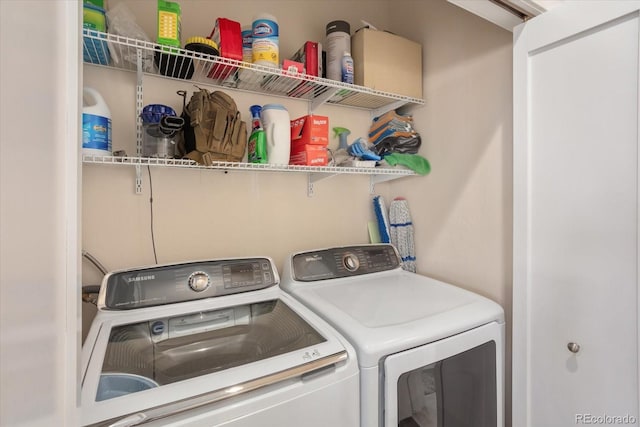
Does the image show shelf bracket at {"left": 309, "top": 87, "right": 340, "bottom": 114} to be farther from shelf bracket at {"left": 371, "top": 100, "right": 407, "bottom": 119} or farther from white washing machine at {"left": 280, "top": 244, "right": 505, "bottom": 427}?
white washing machine at {"left": 280, "top": 244, "right": 505, "bottom": 427}

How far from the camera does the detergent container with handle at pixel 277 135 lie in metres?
1.46

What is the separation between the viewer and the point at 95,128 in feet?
3.68

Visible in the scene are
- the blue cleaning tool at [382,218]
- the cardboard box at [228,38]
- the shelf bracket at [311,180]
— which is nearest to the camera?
the cardboard box at [228,38]

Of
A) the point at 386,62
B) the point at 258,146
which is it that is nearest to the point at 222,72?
the point at 258,146

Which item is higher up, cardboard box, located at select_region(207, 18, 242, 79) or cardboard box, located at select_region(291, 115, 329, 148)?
cardboard box, located at select_region(207, 18, 242, 79)

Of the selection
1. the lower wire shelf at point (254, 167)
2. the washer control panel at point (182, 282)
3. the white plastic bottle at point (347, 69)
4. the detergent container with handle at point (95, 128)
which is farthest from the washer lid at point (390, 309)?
the white plastic bottle at point (347, 69)

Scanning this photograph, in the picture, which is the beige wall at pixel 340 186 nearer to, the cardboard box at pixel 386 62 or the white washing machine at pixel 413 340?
the cardboard box at pixel 386 62

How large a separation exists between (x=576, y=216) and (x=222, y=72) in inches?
62.8

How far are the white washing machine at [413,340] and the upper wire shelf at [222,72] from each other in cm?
89

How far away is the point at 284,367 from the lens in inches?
33.7

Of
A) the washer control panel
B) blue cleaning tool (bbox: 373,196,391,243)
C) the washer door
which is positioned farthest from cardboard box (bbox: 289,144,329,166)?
the washer door

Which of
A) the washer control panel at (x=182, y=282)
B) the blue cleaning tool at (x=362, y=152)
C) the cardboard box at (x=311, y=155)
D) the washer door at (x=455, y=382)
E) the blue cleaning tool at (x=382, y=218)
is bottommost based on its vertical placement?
the washer door at (x=455, y=382)

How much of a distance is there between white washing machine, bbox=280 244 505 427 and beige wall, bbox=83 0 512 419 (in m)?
0.33

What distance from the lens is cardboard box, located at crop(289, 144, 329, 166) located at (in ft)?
4.92
